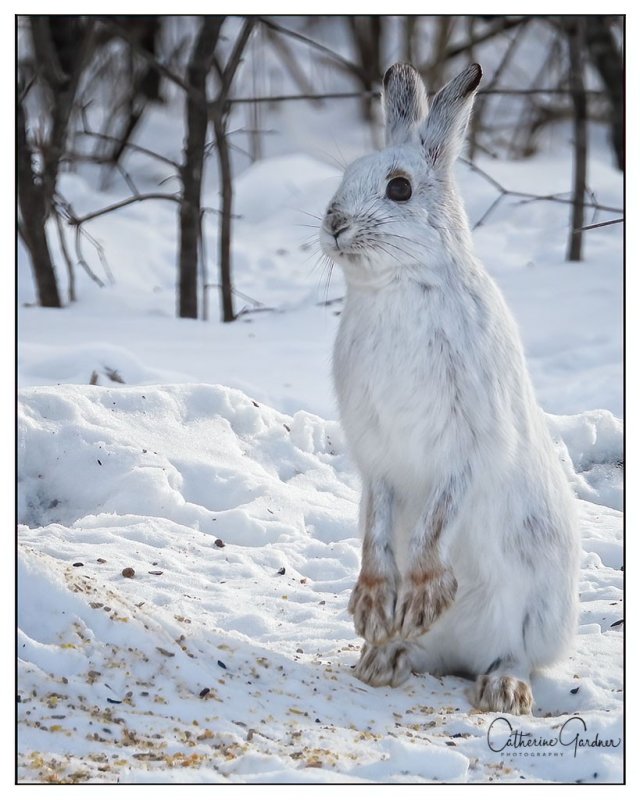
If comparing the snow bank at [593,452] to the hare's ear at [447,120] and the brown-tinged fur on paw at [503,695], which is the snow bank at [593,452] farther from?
the hare's ear at [447,120]

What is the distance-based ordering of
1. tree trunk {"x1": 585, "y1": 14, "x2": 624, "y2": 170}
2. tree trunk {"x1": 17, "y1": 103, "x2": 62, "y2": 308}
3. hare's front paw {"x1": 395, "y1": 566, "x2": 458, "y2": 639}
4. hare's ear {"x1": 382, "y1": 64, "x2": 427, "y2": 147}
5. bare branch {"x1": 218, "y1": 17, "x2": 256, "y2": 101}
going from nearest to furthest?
hare's front paw {"x1": 395, "y1": 566, "x2": 458, "y2": 639} < hare's ear {"x1": 382, "y1": 64, "x2": 427, "y2": 147} < bare branch {"x1": 218, "y1": 17, "x2": 256, "y2": 101} < tree trunk {"x1": 17, "y1": 103, "x2": 62, "y2": 308} < tree trunk {"x1": 585, "y1": 14, "x2": 624, "y2": 170}

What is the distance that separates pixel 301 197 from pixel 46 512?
5.52 meters

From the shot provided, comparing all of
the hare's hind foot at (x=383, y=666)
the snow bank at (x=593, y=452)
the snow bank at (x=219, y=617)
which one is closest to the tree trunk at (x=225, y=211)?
the snow bank at (x=219, y=617)

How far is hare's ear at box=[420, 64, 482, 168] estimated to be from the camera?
3758 mm

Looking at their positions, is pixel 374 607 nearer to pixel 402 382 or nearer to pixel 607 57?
pixel 402 382

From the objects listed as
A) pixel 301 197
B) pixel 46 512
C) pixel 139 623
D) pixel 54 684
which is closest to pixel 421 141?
pixel 139 623

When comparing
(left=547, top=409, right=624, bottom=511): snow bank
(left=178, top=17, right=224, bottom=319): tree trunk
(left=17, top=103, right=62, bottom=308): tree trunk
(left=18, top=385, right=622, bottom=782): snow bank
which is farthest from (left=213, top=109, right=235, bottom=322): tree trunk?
(left=547, top=409, right=624, bottom=511): snow bank

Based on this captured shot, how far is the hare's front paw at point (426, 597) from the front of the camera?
12.0ft

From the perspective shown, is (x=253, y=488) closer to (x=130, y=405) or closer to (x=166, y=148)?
(x=130, y=405)

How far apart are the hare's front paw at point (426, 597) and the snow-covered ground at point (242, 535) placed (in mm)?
249

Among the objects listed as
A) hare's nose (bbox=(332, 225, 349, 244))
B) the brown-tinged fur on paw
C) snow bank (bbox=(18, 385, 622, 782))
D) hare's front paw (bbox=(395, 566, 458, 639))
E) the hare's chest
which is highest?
hare's nose (bbox=(332, 225, 349, 244))

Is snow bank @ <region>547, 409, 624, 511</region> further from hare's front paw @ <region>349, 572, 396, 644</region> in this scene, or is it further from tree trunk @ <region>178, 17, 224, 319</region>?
tree trunk @ <region>178, 17, 224, 319</region>

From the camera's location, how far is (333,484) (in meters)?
5.61

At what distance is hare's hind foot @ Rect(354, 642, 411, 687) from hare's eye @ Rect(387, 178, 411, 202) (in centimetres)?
136
